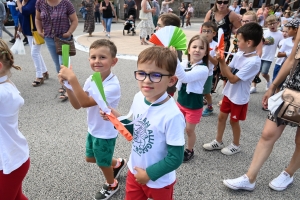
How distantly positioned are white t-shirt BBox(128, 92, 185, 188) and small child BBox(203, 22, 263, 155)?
124 centimetres

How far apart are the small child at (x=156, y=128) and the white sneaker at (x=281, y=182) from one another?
136cm

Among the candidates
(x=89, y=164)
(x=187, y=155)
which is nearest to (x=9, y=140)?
(x=89, y=164)

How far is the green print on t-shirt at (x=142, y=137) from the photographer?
143 centimetres

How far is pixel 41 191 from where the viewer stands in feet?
7.43

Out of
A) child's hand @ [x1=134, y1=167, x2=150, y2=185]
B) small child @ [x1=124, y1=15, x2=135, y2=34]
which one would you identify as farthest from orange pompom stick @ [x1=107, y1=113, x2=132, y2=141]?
small child @ [x1=124, y1=15, x2=135, y2=34]

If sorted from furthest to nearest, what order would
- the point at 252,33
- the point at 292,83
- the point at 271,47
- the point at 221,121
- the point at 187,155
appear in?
the point at 271,47
the point at 221,121
the point at 187,155
the point at 252,33
the point at 292,83

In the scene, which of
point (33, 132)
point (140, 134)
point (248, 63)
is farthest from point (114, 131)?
point (33, 132)

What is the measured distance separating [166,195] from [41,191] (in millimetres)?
1365

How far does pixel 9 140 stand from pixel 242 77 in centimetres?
219

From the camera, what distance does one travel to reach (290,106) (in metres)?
1.85

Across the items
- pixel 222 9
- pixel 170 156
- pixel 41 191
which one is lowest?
pixel 41 191

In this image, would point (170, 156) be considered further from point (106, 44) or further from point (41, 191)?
point (41, 191)

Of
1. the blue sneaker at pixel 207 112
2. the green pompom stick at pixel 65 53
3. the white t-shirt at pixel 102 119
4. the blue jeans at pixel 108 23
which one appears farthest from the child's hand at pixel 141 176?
the blue jeans at pixel 108 23

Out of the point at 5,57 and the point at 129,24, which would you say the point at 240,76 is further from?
the point at 129,24
